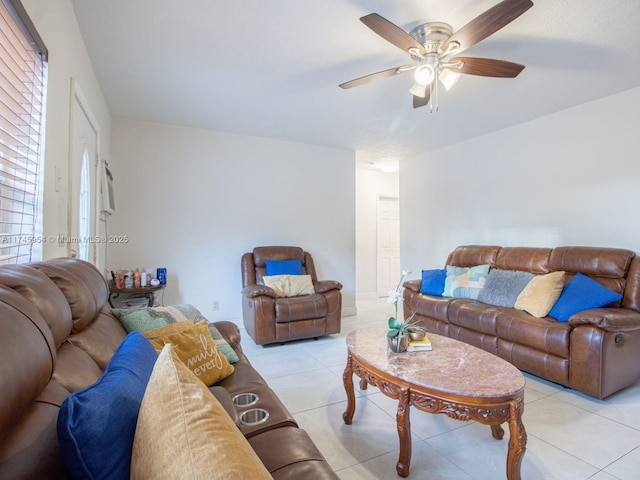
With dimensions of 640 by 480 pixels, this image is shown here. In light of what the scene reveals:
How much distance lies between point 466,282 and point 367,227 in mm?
2847

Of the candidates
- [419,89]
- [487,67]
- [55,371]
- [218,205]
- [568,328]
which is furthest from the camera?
[218,205]

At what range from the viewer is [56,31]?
1.64 meters

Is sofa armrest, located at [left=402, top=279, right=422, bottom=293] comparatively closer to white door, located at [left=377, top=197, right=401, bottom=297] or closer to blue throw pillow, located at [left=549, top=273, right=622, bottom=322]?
blue throw pillow, located at [left=549, top=273, right=622, bottom=322]

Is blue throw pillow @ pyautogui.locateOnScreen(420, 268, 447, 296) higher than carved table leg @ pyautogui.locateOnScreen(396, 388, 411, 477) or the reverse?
higher

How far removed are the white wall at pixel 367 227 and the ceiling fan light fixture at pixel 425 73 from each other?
13.2 ft

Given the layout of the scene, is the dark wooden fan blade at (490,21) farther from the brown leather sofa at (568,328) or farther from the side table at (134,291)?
the side table at (134,291)

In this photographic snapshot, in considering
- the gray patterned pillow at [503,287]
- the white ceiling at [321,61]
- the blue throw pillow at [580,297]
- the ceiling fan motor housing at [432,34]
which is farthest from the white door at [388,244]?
the ceiling fan motor housing at [432,34]

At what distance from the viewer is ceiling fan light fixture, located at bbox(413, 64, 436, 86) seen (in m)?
1.95

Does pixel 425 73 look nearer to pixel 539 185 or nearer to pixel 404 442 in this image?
Result: pixel 404 442

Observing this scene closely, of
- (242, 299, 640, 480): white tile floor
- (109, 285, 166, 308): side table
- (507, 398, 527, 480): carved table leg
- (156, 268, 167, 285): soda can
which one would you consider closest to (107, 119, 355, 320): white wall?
(156, 268, 167, 285): soda can

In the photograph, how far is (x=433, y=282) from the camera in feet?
12.2

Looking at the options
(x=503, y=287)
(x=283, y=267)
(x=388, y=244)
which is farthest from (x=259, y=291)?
(x=388, y=244)

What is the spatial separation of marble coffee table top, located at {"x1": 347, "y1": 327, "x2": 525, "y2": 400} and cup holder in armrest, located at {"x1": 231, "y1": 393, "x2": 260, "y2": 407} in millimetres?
673

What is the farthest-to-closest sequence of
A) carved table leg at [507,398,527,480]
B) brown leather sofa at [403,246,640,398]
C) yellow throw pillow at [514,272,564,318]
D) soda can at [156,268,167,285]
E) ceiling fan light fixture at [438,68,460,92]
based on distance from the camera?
soda can at [156,268,167,285]
yellow throw pillow at [514,272,564,318]
brown leather sofa at [403,246,640,398]
ceiling fan light fixture at [438,68,460,92]
carved table leg at [507,398,527,480]
